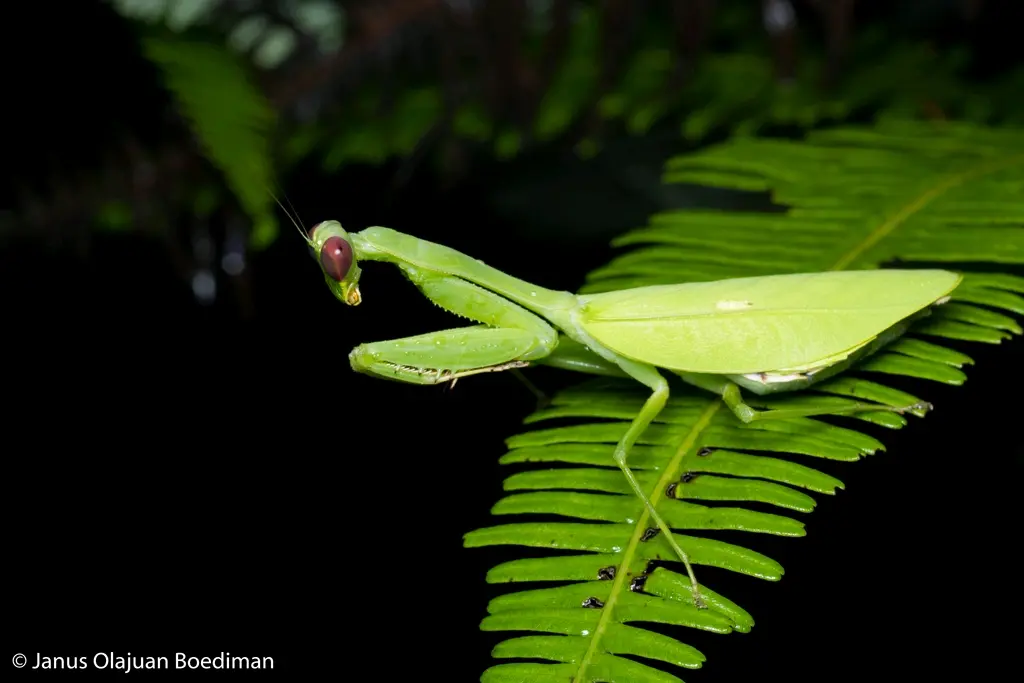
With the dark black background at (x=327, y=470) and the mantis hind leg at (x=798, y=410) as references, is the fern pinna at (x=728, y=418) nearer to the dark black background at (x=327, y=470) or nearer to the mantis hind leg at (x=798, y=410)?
the mantis hind leg at (x=798, y=410)

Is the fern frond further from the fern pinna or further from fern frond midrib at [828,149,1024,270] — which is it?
fern frond midrib at [828,149,1024,270]

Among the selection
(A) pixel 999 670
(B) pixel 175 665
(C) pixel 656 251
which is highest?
(C) pixel 656 251

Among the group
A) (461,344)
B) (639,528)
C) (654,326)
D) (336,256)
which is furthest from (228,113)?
(639,528)

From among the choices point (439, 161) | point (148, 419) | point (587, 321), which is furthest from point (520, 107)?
point (148, 419)

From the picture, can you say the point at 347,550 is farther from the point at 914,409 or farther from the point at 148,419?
the point at 914,409

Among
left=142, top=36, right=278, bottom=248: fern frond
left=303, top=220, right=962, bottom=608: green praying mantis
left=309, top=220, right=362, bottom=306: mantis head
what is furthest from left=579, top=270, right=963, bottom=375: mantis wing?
left=142, top=36, right=278, bottom=248: fern frond
